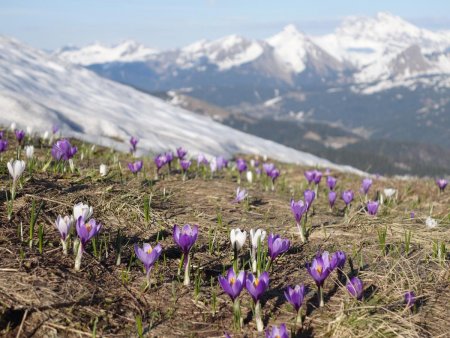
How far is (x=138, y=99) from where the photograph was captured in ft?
90.9

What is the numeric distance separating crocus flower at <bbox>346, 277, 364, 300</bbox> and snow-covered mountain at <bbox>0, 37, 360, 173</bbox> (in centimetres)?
999

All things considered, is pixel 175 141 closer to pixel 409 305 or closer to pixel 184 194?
pixel 184 194

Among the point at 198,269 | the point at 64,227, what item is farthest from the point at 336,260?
the point at 64,227

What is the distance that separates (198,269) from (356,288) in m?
1.15

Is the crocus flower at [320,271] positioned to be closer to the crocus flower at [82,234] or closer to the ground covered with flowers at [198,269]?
the ground covered with flowers at [198,269]

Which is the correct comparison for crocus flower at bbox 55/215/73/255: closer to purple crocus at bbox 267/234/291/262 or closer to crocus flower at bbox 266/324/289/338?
purple crocus at bbox 267/234/291/262

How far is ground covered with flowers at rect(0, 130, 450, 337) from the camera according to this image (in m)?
2.99

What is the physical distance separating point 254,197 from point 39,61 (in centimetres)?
2493

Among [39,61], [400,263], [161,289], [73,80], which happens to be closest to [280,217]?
[400,263]

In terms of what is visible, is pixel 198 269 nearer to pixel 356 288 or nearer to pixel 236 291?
pixel 236 291

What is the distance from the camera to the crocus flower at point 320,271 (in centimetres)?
323

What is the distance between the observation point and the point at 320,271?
10.7 ft

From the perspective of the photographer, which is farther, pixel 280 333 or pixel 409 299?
pixel 409 299

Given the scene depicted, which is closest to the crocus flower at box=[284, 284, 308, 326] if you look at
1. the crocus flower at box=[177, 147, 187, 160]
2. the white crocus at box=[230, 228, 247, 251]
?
the white crocus at box=[230, 228, 247, 251]
